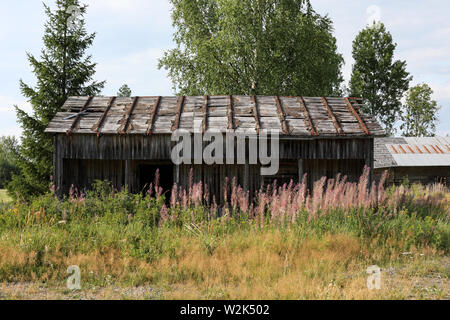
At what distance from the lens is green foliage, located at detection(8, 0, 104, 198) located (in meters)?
17.1

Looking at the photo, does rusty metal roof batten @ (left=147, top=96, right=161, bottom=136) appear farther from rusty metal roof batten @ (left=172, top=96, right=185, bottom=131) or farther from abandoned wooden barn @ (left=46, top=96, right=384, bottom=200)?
rusty metal roof batten @ (left=172, top=96, right=185, bottom=131)

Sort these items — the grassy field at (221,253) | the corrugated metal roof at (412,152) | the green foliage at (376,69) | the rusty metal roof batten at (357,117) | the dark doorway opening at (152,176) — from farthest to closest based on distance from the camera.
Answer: the green foliage at (376,69)
the corrugated metal roof at (412,152)
the dark doorway opening at (152,176)
the rusty metal roof batten at (357,117)
the grassy field at (221,253)

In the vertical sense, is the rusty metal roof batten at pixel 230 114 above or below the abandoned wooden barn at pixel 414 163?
above

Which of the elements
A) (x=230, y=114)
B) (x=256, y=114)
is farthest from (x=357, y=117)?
(x=230, y=114)

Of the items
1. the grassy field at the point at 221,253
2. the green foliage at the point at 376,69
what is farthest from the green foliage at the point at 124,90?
the grassy field at the point at 221,253

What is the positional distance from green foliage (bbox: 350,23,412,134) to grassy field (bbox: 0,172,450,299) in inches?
1197

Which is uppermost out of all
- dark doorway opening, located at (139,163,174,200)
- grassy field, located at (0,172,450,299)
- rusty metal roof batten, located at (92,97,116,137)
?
rusty metal roof batten, located at (92,97,116,137)

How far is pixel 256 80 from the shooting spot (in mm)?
21328

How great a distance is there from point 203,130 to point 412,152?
1766 cm

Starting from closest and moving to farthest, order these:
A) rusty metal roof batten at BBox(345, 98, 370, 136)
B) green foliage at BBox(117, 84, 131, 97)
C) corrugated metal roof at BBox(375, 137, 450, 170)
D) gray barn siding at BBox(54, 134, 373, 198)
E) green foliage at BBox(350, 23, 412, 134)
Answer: rusty metal roof batten at BBox(345, 98, 370, 136) < gray barn siding at BBox(54, 134, 373, 198) < corrugated metal roof at BBox(375, 137, 450, 170) < green foliage at BBox(350, 23, 412, 134) < green foliage at BBox(117, 84, 131, 97)

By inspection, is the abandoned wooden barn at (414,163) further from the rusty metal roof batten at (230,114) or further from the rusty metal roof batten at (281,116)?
the rusty metal roof batten at (230,114)

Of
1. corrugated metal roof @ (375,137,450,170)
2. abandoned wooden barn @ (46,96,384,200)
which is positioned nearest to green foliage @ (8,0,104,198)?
abandoned wooden barn @ (46,96,384,200)

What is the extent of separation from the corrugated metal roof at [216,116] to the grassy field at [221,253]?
180 inches

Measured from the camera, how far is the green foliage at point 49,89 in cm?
1708
